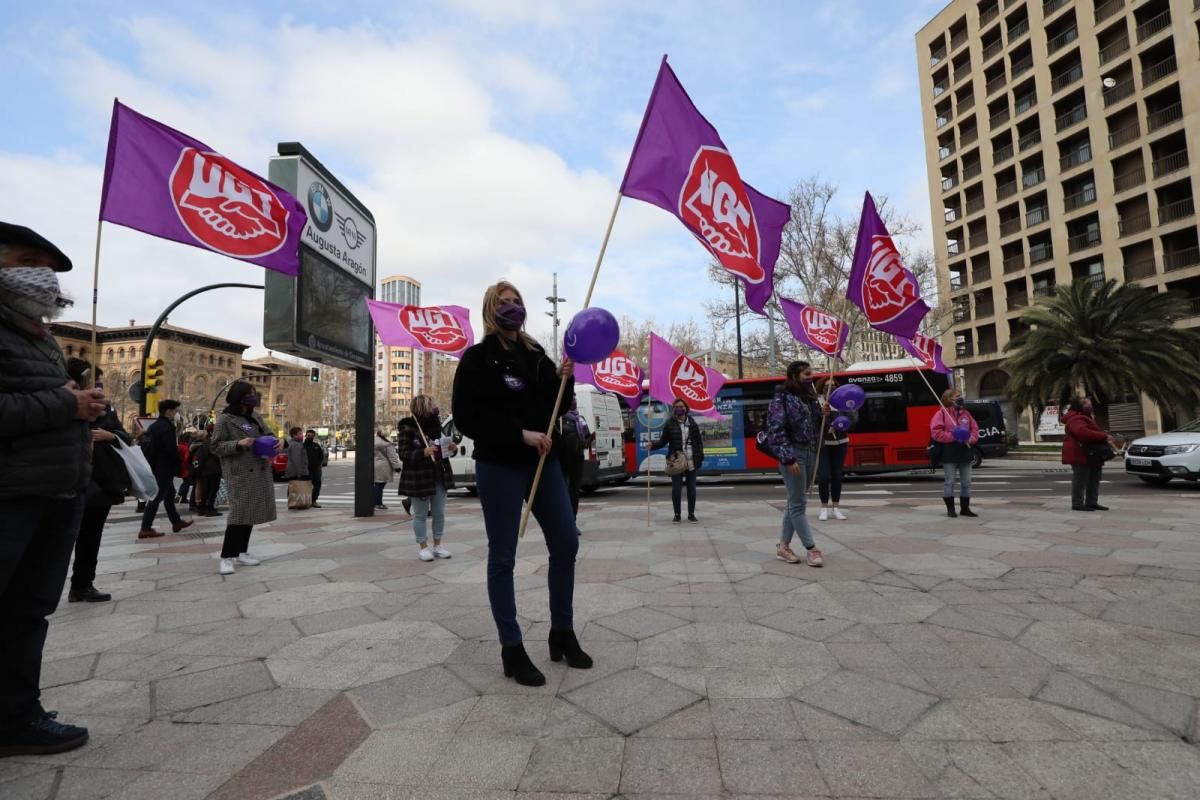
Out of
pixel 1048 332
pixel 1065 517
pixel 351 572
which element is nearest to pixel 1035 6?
pixel 1048 332

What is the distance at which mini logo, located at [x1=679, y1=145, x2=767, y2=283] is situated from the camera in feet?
16.2

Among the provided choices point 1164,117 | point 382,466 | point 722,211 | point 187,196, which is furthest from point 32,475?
point 1164,117

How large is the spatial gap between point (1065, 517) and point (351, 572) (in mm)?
8569

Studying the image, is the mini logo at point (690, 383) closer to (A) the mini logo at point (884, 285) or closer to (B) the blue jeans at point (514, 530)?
(A) the mini logo at point (884, 285)

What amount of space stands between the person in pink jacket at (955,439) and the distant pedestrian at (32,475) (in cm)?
850

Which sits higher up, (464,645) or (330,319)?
(330,319)

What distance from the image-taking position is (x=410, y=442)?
6.52m

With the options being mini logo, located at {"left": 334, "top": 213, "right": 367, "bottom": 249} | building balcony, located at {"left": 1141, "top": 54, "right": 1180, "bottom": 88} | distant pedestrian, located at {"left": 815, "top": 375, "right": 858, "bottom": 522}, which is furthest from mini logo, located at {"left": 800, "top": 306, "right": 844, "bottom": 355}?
building balcony, located at {"left": 1141, "top": 54, "right": 1180, "bottom": 88}

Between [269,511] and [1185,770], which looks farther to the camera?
[269,511]

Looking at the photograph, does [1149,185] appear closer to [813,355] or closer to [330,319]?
[813,355]

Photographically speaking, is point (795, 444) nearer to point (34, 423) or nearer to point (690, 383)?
point (34, 423)

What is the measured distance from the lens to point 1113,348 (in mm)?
24703

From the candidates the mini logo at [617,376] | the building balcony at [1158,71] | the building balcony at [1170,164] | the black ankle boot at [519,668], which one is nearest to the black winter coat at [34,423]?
the black ankle boot at [519,668]

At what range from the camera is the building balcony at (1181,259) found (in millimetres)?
32562
